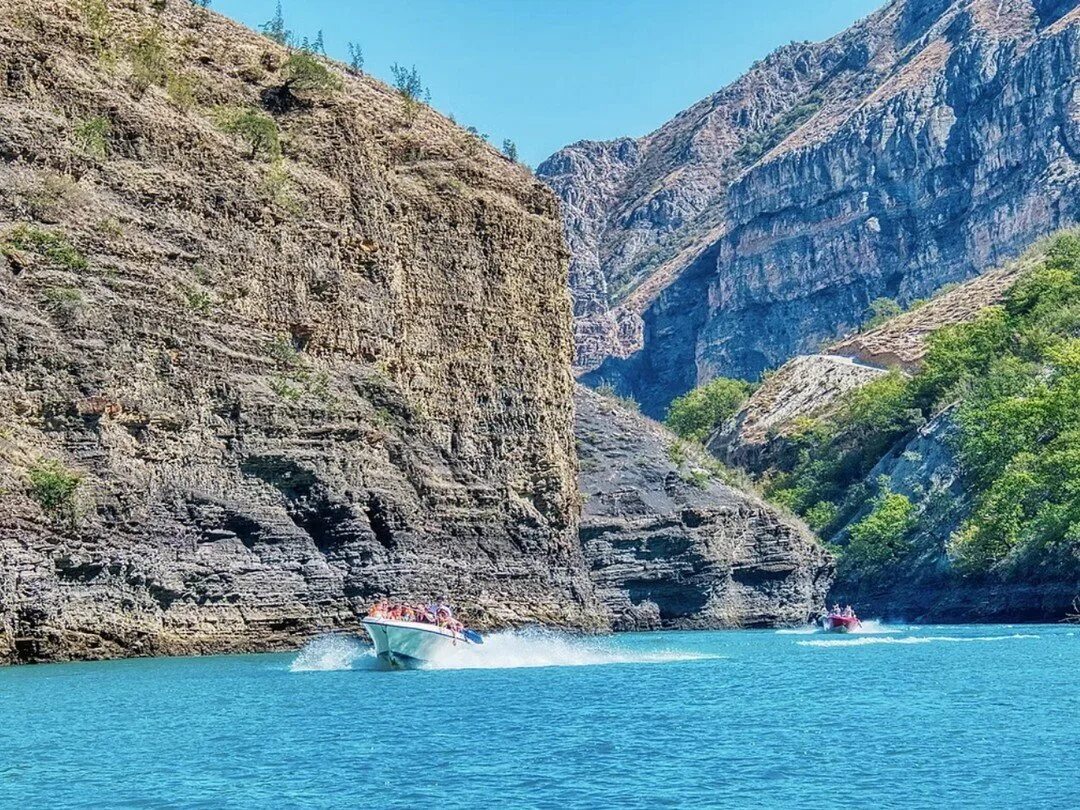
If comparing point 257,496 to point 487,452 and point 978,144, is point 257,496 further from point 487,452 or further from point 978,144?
point 978,144

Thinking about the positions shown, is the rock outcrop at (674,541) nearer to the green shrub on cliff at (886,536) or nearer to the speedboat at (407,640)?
the green shrub on cliff at (886,536)

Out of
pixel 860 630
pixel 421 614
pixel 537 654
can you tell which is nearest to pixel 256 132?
pixel 421 614

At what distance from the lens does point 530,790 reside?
1017 inches

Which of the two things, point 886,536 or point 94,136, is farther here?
point 886,536

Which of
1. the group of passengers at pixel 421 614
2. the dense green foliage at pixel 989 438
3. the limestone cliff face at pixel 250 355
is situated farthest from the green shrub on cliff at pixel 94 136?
the dense green foliage at pixel 989 438

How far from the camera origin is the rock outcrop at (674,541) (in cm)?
8869

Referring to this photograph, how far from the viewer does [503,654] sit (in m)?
57.2

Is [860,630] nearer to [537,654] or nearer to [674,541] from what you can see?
[674,541]

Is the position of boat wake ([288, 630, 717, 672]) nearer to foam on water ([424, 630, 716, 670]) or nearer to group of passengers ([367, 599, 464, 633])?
foam on water ([424, 630, 716, 670])

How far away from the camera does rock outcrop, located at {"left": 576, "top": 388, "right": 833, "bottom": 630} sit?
88.7 m

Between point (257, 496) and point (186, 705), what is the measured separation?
19.3 meters

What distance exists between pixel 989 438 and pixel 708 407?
81875 millimetres

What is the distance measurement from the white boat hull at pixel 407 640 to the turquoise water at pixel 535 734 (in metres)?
0.95

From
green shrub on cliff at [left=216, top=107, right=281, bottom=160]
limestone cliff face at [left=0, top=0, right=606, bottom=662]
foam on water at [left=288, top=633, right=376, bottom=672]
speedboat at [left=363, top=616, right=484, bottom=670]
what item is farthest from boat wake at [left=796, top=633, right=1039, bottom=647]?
green shrub on cliff at [left=216, top=107, right=281, bottom=160]
